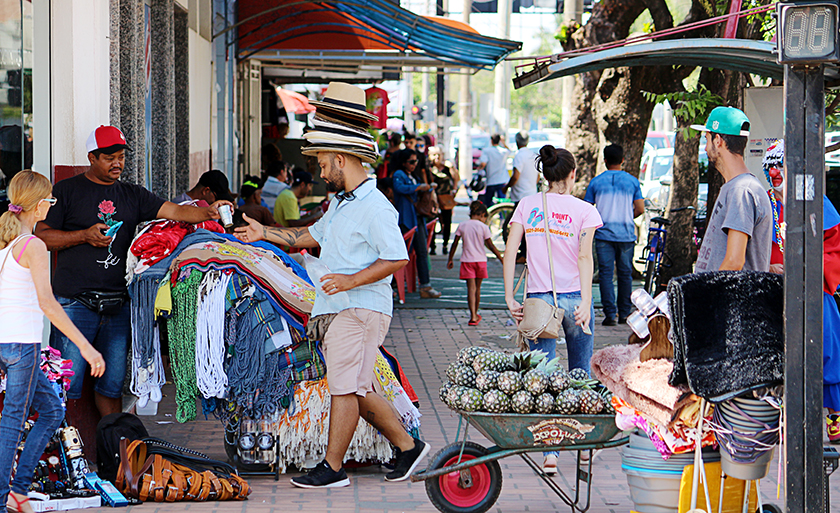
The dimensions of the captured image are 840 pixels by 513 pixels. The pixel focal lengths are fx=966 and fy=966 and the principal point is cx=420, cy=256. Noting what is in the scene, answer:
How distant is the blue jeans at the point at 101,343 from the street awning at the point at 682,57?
322 centimetres

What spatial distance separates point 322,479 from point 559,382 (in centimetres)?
155

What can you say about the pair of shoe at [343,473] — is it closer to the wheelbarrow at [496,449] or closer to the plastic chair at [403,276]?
the wheelbarrow at [496,449]

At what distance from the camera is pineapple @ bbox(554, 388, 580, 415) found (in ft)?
14.4

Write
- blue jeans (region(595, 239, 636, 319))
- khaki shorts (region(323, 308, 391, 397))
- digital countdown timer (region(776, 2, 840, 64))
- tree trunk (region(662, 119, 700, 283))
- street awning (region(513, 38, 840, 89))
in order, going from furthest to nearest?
tree trunk (region(662, 119, 700, 283))
blue jeans (region(595, 239, 636, 319))
street awning (region(513, 38, 840, 89))
khaki shorts (region(323, 308, 391, 397))
digital countdown timer (region(776, 2, 840, 64))

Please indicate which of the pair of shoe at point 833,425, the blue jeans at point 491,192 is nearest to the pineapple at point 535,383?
the pair of shoe at point 833,425

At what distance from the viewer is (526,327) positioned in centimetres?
550

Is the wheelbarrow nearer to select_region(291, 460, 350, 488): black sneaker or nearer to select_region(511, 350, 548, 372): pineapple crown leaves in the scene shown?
select_region(511, 350, 548, 372): pineapple crown leaves

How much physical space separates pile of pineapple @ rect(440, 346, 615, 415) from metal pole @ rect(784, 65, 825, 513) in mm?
929

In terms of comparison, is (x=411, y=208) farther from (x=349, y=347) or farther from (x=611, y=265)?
(x=349, y=347)

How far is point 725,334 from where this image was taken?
3912 mm

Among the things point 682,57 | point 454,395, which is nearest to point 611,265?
point 682,57

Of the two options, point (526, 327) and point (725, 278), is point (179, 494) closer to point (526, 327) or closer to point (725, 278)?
point (526, 327)

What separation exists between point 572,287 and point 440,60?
7.55 metres

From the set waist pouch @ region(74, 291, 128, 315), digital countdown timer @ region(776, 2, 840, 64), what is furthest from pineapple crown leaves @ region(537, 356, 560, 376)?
waist pouch @ region(74, 291, 128, 315)
